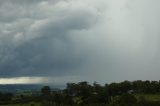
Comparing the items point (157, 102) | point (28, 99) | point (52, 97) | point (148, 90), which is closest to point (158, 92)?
point (148, 90)

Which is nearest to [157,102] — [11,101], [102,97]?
[102,97]

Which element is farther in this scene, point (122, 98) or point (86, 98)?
point (86, 98)

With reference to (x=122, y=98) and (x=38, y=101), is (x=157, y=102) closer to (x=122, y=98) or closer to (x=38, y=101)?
(x=122, y=98)

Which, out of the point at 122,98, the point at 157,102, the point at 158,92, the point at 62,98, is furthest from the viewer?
the point at 158,92

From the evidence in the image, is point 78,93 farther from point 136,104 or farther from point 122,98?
point 136,104

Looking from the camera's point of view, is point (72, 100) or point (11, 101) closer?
point (72, 100)

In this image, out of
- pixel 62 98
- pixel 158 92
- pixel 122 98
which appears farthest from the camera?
pixel 158 92

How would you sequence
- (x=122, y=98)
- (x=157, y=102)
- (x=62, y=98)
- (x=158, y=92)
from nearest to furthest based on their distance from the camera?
1. (x=157, y=102)
2. (x=122, y=98)
3. (x=62, y=98)
4. (x=158, y=92)

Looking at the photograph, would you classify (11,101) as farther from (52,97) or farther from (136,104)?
(136,104)
